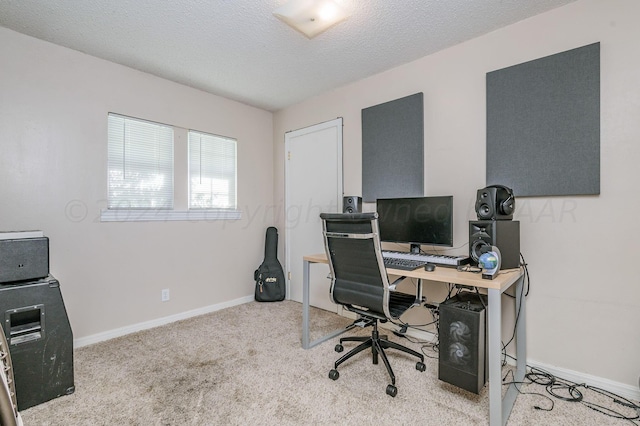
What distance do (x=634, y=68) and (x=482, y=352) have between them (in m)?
1.93

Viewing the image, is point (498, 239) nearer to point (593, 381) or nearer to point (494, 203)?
point (494, 203)

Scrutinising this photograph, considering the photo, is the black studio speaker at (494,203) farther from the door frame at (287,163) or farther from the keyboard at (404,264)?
the door frame at (287,163)

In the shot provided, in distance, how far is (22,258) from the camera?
73.8 inches

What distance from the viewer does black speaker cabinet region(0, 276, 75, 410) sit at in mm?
1757

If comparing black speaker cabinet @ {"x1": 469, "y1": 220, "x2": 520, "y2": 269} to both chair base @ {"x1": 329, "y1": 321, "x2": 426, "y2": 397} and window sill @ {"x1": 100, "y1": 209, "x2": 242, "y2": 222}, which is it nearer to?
chair base @ {"x1": 329, "y1": 321, "x2": 426, "y2": 397}

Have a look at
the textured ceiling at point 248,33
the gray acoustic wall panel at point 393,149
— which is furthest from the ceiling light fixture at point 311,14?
the gray acoustic wall panel at point 393,149

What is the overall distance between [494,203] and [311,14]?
170cm

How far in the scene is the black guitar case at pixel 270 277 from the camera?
3.79 meters

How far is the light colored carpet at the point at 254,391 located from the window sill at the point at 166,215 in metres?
1.10

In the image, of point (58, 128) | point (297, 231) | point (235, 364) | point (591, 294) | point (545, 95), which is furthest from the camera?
point (297, 231)

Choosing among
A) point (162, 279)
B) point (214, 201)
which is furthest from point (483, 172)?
point (162, 279)

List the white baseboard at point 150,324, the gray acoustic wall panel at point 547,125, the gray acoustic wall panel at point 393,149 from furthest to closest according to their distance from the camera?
the gray acoustic wall panel at point 393,149 → the white baseboard at point 150,324 → the gray acoustic wall panel at point 547,125

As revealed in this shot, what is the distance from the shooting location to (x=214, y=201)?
3564 mm

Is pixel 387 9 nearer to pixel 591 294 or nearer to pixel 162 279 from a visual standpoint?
pixel 591 294
